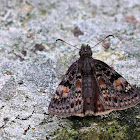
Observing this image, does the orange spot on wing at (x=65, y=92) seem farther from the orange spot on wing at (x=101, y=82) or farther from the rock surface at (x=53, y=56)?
the orange spot on wing at (x=101, y=82)

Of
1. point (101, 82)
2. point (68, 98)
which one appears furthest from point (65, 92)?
point (101, 82)

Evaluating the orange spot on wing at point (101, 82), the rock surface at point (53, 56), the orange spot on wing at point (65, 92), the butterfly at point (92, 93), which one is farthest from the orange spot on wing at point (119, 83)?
the orange spot on wing at point (65, 92)

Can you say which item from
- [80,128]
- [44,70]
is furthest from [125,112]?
[44,70]

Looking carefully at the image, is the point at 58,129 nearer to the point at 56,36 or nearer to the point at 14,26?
the point at 56,36

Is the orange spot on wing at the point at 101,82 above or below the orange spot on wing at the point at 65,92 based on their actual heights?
above

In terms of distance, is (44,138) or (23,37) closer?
(44,138)
